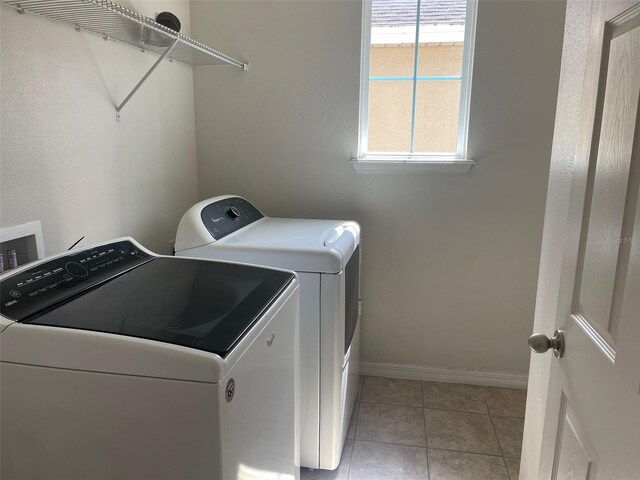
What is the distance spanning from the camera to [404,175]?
2393 mm

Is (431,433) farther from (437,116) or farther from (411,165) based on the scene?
(437,116)

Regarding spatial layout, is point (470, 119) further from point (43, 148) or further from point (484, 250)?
point (43, 148)

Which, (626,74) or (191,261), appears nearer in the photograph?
(626,74)

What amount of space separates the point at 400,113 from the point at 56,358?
1949 mm

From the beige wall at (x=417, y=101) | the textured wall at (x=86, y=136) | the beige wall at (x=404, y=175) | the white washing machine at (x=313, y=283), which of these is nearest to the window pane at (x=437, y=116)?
the beige wall at (x=417, y=101)

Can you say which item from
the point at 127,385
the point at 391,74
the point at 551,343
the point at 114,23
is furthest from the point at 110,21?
the point at 551,343

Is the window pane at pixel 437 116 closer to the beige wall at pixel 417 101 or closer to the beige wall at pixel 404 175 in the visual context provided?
the beige wall at pixel 417 101

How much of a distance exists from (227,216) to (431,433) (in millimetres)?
1347

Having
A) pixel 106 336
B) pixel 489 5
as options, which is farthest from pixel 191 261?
pixel 489 5

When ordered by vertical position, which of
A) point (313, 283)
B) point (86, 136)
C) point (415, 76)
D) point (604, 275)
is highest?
point (415, 76)

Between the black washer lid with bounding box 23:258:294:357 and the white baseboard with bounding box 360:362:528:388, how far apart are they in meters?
→ 1.50

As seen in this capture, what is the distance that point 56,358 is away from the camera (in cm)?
92

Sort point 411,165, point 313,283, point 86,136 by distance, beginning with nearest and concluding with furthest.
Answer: point 86,136, point 313,283, point 411,165

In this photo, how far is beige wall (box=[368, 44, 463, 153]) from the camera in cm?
234
